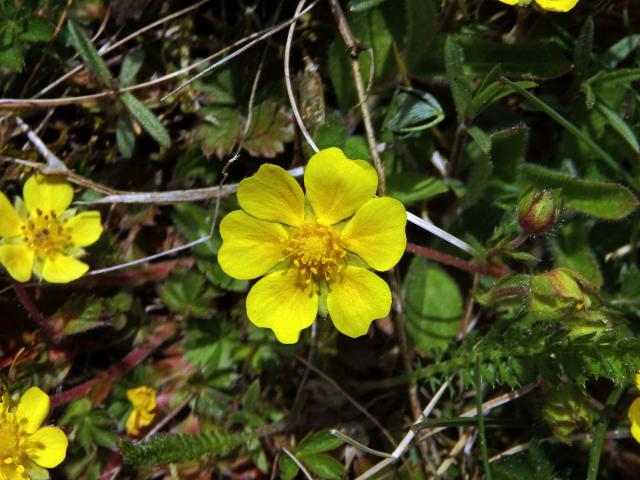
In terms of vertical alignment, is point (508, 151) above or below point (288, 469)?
above

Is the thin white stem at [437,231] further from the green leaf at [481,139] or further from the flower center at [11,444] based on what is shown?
the flower center at [11,444]

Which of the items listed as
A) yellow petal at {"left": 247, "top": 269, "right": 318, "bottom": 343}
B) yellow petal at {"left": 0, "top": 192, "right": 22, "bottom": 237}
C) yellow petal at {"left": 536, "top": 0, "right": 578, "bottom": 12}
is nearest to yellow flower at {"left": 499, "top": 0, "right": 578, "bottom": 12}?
yellow petal at {"left": 536, "top": 0, "right": 578, "bottom": 12}

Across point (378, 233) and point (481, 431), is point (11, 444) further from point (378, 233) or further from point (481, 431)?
point (481, 431)

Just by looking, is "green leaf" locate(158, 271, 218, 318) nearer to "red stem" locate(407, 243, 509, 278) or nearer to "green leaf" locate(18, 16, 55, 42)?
"red stem" locate(407, 243, 509, 278)

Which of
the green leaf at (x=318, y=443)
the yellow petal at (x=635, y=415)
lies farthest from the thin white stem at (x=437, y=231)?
the green leaf at (x=318, y=443)

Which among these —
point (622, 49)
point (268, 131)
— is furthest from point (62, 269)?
point (622, 49)

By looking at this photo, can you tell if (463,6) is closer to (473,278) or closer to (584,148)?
(584,148)
